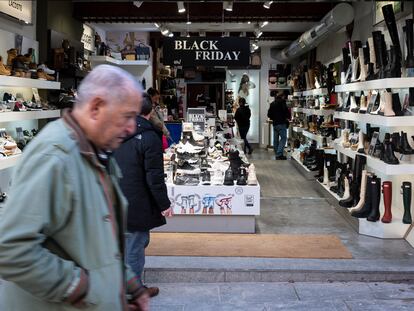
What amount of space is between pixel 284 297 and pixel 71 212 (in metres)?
3.06

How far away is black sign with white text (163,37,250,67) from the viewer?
7348 mm

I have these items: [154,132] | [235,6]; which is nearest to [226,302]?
[154,132]

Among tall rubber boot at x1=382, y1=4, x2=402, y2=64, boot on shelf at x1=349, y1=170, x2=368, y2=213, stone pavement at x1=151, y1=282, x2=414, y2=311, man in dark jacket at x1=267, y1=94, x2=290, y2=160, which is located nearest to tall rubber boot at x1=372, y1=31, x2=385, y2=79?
tall rubber boot at x1=382, y1=4, x2=402, y2=64

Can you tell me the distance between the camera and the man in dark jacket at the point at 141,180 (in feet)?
12.0

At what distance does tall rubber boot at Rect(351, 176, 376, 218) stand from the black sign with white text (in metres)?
2.54

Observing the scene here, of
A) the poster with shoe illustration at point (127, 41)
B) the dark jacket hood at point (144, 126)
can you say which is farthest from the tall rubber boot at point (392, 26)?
the poster with shoe illustration at point (127, 41)

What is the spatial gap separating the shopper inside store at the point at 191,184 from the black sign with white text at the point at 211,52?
19mm

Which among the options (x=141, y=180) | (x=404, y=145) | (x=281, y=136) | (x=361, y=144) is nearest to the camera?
(x=141, y=180)

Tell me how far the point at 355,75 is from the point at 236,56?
62.9 inches

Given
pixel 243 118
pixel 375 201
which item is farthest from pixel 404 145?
pixel 243 118

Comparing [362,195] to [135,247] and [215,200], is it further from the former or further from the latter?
[135,247]

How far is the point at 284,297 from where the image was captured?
420cm

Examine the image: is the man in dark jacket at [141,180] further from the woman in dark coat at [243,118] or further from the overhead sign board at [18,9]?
the woman in dark coat at [243,118]

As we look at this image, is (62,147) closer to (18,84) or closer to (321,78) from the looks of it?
(18,84)
